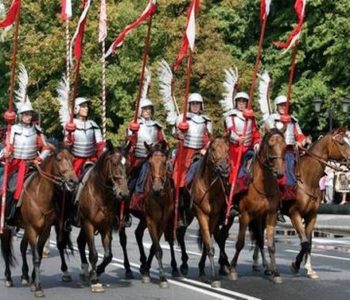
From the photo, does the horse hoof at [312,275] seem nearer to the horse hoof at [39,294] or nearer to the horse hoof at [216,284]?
the horse hoof at [216,284]

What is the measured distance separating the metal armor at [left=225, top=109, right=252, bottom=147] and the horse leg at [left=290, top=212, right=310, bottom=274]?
1461 mm

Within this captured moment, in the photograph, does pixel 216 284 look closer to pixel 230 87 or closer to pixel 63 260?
pixel 63 260

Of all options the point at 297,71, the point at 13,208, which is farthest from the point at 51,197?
the point at 297,71

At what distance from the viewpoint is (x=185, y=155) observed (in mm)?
18484

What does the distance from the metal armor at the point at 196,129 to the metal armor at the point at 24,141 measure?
227cm

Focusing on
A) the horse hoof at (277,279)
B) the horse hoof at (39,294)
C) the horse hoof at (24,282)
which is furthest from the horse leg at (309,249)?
the horse hoof at (39,294)

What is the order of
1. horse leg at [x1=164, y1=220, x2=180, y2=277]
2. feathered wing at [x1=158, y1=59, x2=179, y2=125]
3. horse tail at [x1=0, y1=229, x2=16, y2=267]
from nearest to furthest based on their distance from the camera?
horse tail at [x1=0, y1=229, x2=16, y2=267], horse leg at [x1=164, y1=220, x2=180, y2=277], feathered wing at [x1=158, y1=59, x2=179, y2=125]

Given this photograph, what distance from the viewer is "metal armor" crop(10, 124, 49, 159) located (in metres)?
17.4

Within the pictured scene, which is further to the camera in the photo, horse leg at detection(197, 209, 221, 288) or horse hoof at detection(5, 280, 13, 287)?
horse leg at detection(197, 209, 221, 288)

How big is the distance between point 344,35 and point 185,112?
29.2 m

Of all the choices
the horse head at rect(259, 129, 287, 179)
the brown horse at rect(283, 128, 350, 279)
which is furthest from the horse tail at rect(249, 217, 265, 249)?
the horse head at rect(259, 129, 287, 179)

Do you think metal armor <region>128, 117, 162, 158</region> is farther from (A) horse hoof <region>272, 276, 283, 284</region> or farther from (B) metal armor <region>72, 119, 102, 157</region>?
(A) horse hoof <region>272, 276, 283, 284</region>

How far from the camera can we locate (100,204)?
16.7 meters

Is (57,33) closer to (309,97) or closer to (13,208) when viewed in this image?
(309,97)
